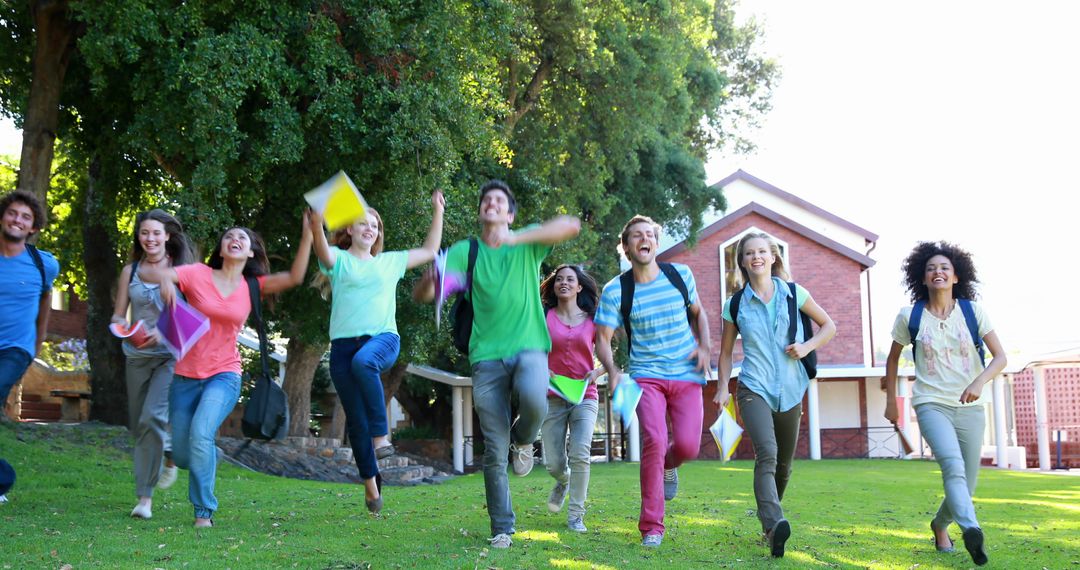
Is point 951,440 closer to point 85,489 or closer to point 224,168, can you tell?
point 85,489

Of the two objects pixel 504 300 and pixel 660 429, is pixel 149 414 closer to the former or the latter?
pixel 504 300

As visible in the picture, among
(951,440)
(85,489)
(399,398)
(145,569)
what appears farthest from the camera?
(399,398)

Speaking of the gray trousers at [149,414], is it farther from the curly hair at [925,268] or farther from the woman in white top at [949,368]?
the curly hair at [925,268]

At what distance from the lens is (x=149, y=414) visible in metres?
8.02

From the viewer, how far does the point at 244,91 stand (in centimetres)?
1426

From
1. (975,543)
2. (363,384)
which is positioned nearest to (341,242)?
(363,384)

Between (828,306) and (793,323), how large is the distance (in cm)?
2657

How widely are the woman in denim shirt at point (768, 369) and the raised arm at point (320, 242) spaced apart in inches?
106

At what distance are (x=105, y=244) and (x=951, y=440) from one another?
17.5 meters

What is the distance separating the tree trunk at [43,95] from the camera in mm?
16312

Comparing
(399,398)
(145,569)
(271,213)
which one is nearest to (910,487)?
(271,213)

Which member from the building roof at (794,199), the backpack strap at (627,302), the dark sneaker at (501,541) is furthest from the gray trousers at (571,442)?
the building roof at (794,199)

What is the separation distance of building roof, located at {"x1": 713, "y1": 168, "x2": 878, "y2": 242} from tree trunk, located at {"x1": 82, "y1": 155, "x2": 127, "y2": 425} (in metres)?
19.9

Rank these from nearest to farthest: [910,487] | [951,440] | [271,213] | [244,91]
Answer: [951,440] → [244,91] → [910,487] → [271,213]
